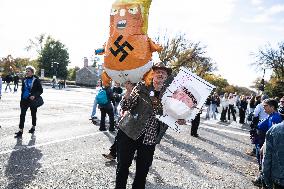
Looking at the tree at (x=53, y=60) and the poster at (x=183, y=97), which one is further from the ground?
the tree at (x=53, y=60)

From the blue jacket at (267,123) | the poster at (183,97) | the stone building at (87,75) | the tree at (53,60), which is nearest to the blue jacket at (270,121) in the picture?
the blue jacket at (267,123)

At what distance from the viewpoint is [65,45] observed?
86.6 metres

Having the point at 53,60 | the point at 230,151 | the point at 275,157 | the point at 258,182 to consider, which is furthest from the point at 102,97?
the point at 53,60

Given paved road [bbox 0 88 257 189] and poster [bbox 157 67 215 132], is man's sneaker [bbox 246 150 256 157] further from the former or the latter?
poster [bbox 157 67 215 132]

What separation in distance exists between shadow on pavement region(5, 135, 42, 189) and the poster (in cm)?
258

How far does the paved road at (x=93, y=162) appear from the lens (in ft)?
17.3

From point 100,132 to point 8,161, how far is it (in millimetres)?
4510

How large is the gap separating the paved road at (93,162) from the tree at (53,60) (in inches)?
2887

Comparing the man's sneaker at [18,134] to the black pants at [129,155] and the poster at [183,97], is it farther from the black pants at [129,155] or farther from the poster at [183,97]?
the poster at [183,97]

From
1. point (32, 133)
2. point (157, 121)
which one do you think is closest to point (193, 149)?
point (32, 133)

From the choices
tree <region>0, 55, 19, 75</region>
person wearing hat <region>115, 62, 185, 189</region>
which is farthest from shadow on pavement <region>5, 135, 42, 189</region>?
tree <region>0, 55, 19, 75</region>

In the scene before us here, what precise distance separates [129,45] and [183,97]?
3.23ft

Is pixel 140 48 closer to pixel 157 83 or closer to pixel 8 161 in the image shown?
pixel 157 83

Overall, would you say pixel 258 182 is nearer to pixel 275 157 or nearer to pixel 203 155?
pixel 203 155
